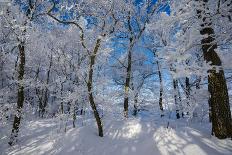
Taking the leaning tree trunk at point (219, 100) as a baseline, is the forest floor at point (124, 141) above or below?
below

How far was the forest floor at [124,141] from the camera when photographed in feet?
30.8

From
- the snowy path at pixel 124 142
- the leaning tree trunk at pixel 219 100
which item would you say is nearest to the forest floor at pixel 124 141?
the snowy path at pixel 124 142

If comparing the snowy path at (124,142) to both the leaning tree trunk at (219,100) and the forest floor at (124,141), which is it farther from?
the leaning tree trunk at (219,100)

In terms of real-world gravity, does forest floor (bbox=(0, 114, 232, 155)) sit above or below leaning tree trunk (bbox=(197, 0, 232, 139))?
below

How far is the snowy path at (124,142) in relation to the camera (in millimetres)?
9352

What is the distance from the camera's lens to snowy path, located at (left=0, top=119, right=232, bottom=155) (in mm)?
9352

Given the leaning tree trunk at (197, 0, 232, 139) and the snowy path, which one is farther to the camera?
the snowy path

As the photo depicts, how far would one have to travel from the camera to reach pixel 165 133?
11.2 m

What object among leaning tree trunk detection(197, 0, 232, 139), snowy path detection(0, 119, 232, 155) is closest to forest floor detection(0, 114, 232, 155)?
snowy path detection(0, 119, 232, 155)

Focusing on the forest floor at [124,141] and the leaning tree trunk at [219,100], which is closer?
the leaning tree trunk at [219,100]

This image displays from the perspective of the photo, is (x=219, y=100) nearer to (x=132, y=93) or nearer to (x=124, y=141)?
(x=124, y=141)

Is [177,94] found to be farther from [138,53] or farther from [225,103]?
[225,103]

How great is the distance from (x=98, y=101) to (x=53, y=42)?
39.2 ft

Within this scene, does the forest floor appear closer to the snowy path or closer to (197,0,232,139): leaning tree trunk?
the snowy path
